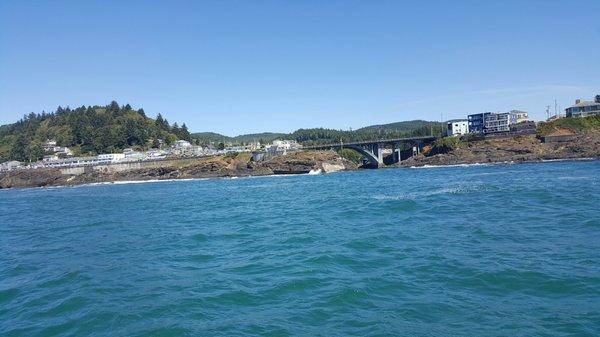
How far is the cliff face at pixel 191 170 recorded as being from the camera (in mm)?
128113

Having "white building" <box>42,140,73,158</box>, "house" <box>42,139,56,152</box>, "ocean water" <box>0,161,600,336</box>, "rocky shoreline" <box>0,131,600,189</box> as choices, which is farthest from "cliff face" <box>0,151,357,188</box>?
"ocean water" <box>0,161,600,336</box>

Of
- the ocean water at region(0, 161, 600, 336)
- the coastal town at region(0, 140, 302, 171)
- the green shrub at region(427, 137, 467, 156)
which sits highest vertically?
the coastal town at region(0, 140, 302, 171)

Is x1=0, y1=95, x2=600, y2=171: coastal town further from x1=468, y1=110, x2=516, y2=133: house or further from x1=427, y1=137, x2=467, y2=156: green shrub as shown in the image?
x1=427, y1=137, x2=467, y2=156: green shrub

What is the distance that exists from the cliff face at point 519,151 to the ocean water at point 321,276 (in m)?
83.2

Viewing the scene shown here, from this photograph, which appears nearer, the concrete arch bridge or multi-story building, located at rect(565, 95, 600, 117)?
multi-story building, located at rect(565, 95, 600, 117)

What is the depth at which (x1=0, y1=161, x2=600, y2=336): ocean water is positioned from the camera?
38.8 ft

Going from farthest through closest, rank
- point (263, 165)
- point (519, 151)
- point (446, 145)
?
1. point (263, 165)
2. point (446, 145)
3. point (519, 151)

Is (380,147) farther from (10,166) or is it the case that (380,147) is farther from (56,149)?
(56,149)

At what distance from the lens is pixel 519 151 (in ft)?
364

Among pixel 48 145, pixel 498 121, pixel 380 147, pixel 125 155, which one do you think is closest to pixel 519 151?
pixel 498 121

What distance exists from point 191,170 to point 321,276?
388 feet

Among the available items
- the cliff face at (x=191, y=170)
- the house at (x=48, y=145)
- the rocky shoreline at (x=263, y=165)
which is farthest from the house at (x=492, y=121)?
the house at (x=48, y=145)

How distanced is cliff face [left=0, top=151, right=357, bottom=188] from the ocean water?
97.8 metres

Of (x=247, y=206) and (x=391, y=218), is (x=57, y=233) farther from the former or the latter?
(x=391, y=218)
